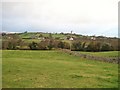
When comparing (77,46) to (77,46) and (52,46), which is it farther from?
(52,46)

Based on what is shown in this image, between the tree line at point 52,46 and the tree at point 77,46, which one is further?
the tree at point 77,46

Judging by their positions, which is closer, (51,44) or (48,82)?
(48,82)

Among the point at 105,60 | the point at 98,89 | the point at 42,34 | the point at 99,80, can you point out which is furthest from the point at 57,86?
the point at 42,34

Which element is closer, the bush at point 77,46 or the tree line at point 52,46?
the tree line at point 52,46

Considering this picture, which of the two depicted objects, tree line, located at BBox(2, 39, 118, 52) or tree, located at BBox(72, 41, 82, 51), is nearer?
tree line, located at BBox(2, 39, 118, 52)

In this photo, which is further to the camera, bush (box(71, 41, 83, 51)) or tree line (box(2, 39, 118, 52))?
bush (box(71, 41, 83, 51))

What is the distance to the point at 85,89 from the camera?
44.6 ft

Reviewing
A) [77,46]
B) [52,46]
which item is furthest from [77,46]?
[52,46]

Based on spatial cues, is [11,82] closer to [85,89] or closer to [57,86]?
[57,86]

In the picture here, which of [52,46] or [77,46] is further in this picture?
[77,46]

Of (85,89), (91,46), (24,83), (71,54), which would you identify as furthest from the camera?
(91,46)

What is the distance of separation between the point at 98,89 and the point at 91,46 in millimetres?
41999

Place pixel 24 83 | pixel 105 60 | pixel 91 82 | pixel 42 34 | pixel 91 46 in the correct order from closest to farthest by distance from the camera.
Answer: pixel 24 83 → pixel 91 82 → pixel 105 60 → pixel 91 46 → pixel 42 34

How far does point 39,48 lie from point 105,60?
25.7 m
